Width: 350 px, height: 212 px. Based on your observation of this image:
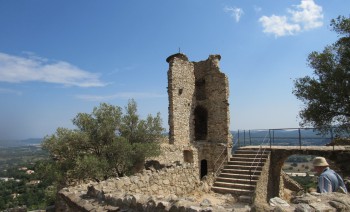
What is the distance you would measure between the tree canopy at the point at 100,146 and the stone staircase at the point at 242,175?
4.21m

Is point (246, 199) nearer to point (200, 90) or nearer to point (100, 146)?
point (100, 146)

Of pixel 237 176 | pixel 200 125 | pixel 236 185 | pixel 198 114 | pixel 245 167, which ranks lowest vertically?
pixel 236 185

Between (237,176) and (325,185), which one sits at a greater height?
(325,185)

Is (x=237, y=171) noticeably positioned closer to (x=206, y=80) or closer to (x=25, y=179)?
(x=206, y=80)

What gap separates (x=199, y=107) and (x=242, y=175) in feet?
30.8

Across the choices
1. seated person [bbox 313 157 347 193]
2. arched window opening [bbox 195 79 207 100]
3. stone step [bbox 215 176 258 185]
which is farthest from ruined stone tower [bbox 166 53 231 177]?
seated person [bbox 313 157 347 193]

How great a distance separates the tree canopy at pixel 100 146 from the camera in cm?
1305

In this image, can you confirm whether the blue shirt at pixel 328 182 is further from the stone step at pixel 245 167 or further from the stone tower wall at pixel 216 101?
the stone tower wall at pixel 216 101

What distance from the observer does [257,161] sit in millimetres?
16859

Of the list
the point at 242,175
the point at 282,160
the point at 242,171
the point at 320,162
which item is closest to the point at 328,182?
the point at 320,162

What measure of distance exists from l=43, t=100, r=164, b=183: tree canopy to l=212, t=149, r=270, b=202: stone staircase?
4215 millimetres

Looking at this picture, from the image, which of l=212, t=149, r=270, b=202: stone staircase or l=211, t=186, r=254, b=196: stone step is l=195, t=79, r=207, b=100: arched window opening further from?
l=211, t=186, r=254, b=196: stone step

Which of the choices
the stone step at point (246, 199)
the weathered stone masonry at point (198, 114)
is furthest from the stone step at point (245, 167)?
the stone step at point (246, 199)

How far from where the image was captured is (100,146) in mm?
14727
